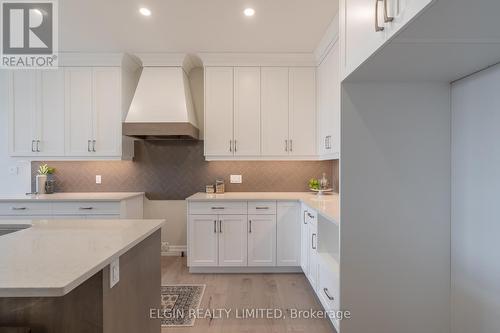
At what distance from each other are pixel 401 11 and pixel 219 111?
8.88 feet

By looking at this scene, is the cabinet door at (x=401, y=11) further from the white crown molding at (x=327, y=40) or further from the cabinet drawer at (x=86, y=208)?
the cabinet drawer at (x=86, y=208)

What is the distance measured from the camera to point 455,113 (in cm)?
152

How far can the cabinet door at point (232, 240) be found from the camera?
3.19 metres

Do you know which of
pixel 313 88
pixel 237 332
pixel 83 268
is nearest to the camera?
pixel 83 268

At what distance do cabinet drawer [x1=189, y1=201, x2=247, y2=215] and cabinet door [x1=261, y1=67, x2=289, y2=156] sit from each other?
78cm

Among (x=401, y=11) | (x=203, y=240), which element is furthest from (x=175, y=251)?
(x=401, y=11)

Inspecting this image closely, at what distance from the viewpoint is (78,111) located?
3.46m

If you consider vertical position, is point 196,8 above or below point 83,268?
above

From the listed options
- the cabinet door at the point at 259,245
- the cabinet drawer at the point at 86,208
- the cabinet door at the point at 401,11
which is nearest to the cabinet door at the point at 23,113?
the cabinet drawer at the point at 86,208

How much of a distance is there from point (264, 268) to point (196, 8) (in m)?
2.82

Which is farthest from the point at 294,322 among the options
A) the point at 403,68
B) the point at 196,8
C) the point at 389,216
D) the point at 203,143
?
the point at 196,8

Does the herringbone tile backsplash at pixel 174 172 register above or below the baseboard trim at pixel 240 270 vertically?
above

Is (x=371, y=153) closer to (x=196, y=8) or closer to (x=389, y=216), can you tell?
(x=389, y=216)

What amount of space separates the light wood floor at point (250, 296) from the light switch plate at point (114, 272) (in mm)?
1235
